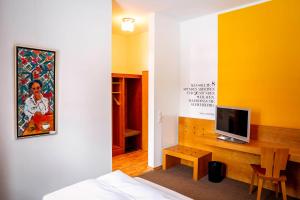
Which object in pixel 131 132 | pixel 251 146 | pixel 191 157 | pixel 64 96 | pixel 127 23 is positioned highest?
pixel 127 23

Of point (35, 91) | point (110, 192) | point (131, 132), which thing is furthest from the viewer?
point (131, 132)

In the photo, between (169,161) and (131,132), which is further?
(131,132)

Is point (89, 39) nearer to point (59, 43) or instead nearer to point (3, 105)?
point (59, 43)

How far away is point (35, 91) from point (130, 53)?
3.18 m

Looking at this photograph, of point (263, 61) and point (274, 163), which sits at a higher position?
point (263, 61)

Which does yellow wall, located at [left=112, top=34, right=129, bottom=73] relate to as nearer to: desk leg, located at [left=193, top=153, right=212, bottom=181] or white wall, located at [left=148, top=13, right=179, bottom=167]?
white wall, located at [left=148, top=13, right=179, bottom=167]

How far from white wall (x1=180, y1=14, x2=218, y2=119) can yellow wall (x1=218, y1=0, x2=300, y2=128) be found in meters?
0.14

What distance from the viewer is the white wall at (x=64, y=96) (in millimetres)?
2107

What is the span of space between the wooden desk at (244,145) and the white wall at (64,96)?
1550mm

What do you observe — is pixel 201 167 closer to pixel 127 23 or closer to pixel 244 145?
pixel 244 145

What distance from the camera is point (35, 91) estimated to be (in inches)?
88.5

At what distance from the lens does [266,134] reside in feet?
9.76

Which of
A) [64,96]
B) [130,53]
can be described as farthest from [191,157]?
[130,53]

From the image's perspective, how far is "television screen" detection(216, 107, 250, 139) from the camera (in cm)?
286
